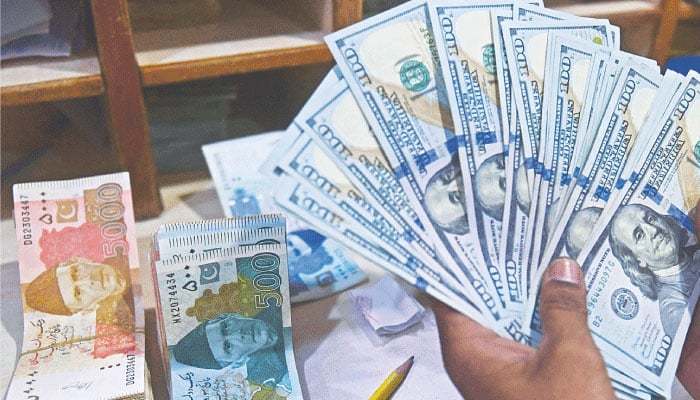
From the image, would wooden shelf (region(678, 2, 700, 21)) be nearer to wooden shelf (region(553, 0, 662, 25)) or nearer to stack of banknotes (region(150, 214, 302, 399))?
wooden shelf (region(553, 0, 662, 25))

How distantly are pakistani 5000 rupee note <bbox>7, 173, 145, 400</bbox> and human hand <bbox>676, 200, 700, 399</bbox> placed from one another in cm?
65

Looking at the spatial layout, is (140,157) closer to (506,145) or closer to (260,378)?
(260,378)

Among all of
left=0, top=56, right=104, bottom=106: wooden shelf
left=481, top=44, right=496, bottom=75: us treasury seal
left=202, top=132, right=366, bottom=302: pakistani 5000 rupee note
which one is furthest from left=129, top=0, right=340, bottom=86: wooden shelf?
left=481, top=44, right=496, bottom=75: us treasury seal

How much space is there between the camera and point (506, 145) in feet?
2.68

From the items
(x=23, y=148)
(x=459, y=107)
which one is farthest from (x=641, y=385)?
(x=23, y=148)

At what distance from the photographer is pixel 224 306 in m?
0.74

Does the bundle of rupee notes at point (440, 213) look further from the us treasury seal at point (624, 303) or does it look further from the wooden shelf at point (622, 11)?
the wooden shelf at point (622, 11)

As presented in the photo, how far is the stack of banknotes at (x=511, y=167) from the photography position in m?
0.76

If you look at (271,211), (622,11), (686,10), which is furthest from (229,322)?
(686,10)

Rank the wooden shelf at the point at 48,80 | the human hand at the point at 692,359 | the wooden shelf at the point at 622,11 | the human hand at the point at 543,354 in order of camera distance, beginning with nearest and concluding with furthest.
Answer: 1. the human hand at the point at 543,354
2. the human hand at the point at 692,359
3. the wooden shelf at the point at 48,80
4. the wooden shelf at the point at 622,11

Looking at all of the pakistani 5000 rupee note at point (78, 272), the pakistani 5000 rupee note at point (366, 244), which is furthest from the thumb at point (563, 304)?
the pakistani 5000 rupee note at point (78, 272)

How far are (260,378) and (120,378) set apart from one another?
157 mm

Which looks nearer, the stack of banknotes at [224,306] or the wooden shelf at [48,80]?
the stack of banknotes at [224,306]

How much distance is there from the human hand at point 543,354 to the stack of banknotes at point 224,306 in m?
0.21
